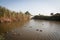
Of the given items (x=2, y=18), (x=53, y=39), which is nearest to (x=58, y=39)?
(x=53, y=39)

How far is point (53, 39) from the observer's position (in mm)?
11969

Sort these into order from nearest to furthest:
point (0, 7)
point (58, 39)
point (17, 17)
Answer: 1. point (58, 39)
2. point (0, 7)
3. point (17, 17)

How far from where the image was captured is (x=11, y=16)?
30016 millimetres

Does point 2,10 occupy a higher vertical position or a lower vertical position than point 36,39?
higher

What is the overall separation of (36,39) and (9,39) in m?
2.46

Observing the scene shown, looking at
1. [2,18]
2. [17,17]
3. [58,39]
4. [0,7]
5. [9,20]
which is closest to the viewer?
[58,39]

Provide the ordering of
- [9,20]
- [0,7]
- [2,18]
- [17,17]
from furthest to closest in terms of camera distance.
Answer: [17,17]
[0,7]
[9,20]
[2,18]

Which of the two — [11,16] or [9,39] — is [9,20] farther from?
[9,39]

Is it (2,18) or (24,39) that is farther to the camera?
(2,18)

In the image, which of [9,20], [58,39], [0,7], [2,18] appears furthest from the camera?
[0,7]

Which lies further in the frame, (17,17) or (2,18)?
(17,17)

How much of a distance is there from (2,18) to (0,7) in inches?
205

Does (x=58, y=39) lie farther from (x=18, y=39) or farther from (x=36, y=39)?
(x=18, y=39)

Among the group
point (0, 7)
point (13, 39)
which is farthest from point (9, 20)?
point (13, 39)
